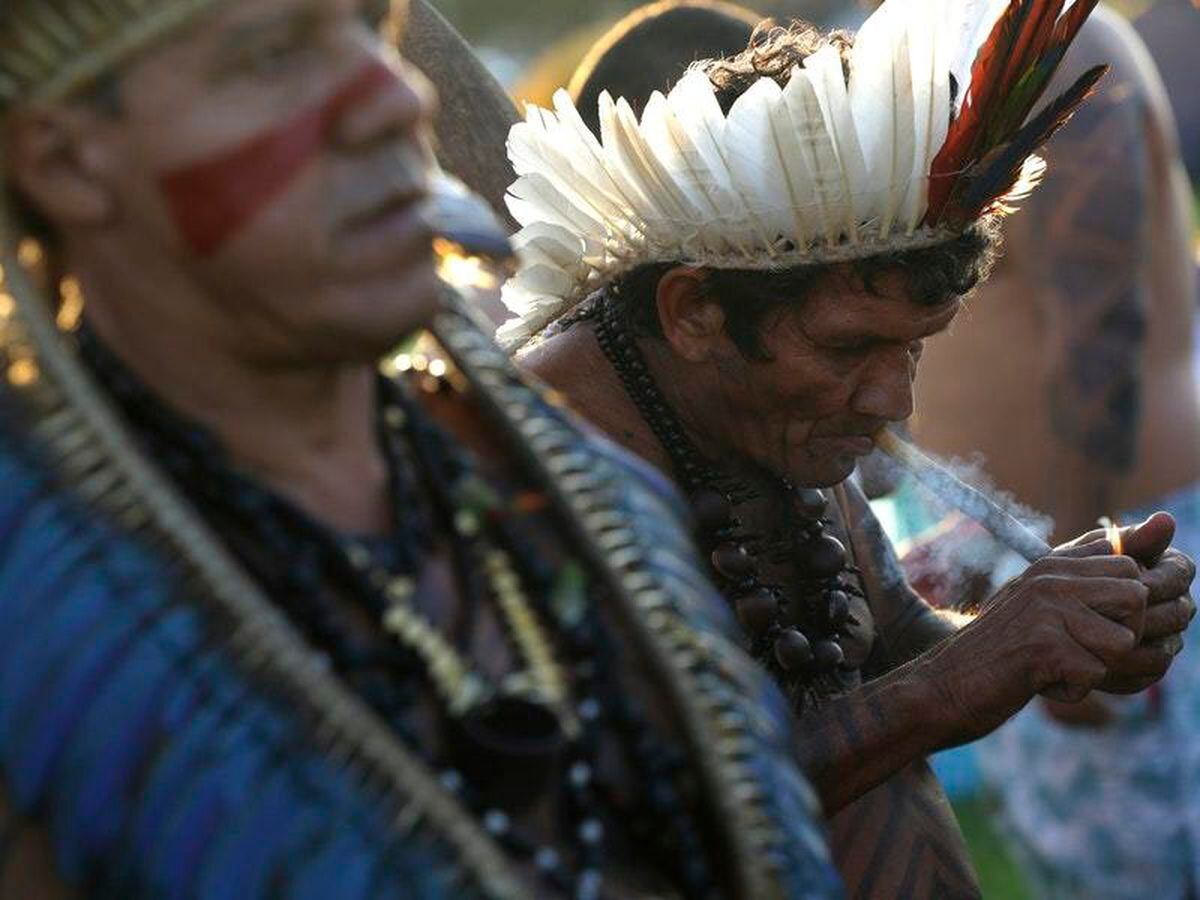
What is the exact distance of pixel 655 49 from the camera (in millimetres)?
5023

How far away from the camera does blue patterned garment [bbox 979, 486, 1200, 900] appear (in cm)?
539

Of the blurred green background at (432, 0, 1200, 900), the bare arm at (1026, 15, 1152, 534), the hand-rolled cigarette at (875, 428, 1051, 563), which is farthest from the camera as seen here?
the blurred green background at (432, 0, 1200, 900)

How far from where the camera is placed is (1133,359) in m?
5.40

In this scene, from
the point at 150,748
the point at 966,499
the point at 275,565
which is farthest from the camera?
the point at 966,499

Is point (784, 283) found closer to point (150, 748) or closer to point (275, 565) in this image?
point (275, 565)

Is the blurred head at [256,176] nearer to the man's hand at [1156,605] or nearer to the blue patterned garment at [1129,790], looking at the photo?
the man's hand at [1156,605]

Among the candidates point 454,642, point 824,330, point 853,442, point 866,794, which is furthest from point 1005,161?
point 454,642

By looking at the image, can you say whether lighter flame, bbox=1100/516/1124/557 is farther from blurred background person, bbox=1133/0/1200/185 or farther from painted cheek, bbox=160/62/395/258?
blurred background person, bbox=1133/0/1200/185

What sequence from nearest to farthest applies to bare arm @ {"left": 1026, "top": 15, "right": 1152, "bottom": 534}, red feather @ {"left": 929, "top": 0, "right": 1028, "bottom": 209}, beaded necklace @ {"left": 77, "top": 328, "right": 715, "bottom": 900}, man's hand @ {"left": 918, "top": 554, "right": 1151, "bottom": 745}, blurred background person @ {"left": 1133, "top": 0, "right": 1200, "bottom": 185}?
beaded necklace @ {"left": 77, "top": 328, "right": 715, "bottom": 900}, red feather @ {"left": 929, "top": 0, "right": 1028, "bottom": 209}, man's hand @ {"left": 918, "top": 554, "right": 1151, "bottom": 745}, bare arm @ {"left": 1026, "top": 15, "right": 1152, "bottom": 534}, blurred background person @ {"left": 1133, "top": 0, "right": 1200, "bottom": 185}

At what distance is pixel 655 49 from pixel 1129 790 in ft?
7.13

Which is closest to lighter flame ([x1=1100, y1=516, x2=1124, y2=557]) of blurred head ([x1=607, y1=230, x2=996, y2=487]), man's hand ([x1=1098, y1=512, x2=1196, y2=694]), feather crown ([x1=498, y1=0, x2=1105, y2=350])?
man's hand ([x1=1098, y1=512, x2=1196, y2=694])

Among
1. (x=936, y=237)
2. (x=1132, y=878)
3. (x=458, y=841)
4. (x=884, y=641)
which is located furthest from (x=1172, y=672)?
(x=458, y=841)

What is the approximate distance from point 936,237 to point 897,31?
1.04ft

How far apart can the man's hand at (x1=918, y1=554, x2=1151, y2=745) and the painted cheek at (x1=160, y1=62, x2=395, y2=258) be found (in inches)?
69.2
